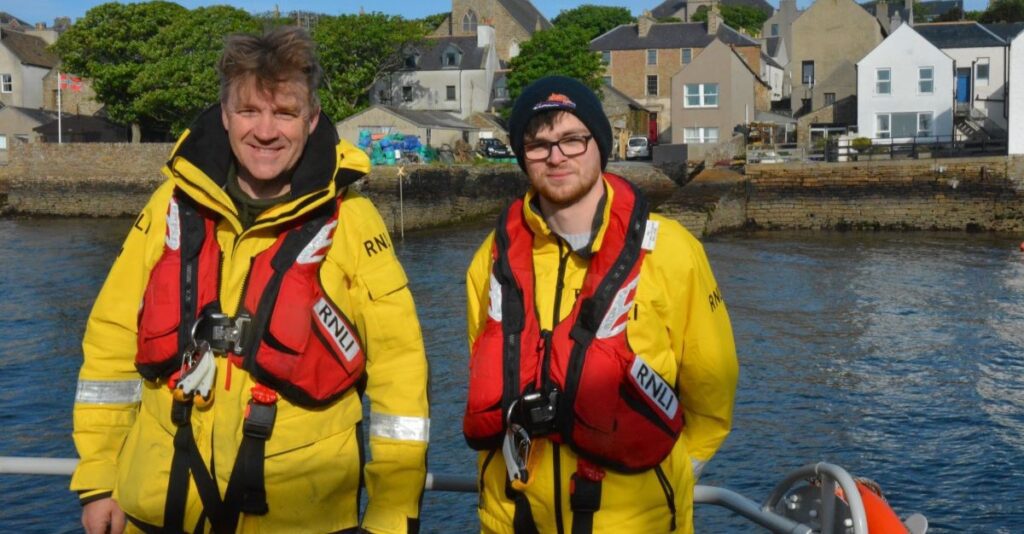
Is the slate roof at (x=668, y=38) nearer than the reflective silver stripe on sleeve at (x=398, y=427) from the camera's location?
No

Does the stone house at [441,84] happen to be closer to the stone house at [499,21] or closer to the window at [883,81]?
the stone house at [499,21]

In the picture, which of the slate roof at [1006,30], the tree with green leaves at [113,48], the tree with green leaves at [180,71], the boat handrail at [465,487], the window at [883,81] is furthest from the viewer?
the tree with green leaves at [113,48]

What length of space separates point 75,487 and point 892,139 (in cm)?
4293

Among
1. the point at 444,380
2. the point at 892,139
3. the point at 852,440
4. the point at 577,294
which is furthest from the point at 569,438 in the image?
the point at 892,139

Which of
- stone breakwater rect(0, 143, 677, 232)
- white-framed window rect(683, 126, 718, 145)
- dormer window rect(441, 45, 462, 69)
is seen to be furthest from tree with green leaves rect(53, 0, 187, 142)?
white-framed window rect(683, 126, 718, 145)

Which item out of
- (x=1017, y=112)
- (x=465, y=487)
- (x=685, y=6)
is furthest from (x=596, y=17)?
(x=465, y=487)

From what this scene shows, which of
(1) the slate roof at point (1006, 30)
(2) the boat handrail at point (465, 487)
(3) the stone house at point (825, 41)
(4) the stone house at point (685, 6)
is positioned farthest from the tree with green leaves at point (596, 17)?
(2) the boat handrail at point (465, 487)

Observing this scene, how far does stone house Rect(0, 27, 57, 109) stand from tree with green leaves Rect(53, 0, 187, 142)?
12.4 m

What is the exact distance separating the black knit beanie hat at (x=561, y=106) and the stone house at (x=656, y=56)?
5915 cm

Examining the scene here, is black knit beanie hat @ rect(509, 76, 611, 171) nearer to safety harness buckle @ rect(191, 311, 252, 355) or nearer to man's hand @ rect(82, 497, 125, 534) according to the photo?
safety harness buckle @ rect(191, 311, 252, 355)

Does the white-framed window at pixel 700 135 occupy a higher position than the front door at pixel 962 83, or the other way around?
the front door at pixel 962 83

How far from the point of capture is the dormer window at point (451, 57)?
60191 mm

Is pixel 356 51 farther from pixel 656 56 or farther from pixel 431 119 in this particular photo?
pixel 656 56

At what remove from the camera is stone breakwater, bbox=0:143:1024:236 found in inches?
1323
